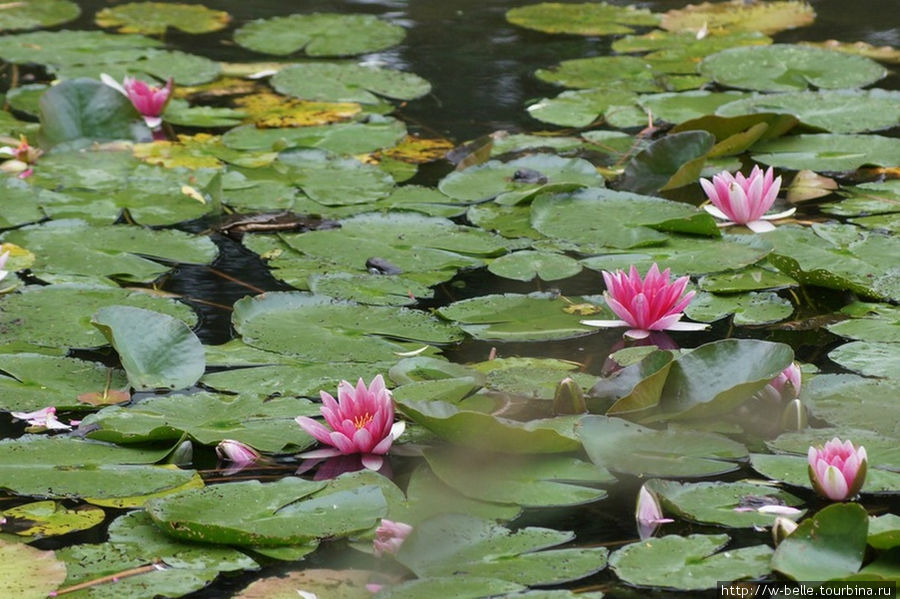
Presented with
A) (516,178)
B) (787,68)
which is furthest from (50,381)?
(787,68)

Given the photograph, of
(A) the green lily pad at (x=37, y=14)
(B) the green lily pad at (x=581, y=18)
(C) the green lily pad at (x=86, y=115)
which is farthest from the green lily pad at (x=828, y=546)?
(A) the green lily pad at (x=37, y=14)

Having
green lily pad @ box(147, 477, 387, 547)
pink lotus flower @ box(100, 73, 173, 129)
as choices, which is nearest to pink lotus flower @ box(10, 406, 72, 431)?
green lily pad @ box(147, 477, 387, 547)

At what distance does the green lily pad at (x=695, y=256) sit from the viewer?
289 cm

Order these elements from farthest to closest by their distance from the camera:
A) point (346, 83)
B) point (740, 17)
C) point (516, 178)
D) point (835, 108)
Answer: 1. point (740, 17)
2. point (346, 83)
3. point (835, 108)
4. point (516, 178)

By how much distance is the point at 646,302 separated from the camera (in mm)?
2521

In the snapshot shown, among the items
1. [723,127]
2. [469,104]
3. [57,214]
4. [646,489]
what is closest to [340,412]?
[646,489]

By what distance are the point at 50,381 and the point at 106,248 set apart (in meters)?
0.76

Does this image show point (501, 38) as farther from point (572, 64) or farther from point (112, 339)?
point (112, 339)

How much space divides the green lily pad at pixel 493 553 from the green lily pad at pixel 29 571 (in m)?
0.51

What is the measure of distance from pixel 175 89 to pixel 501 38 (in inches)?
58.2

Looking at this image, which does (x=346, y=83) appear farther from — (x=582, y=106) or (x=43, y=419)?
(x=43, y=419)

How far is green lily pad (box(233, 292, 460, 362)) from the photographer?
2551 millimetres

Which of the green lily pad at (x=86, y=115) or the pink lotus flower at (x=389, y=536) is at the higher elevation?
the green lily pad at (x=86, y=115)

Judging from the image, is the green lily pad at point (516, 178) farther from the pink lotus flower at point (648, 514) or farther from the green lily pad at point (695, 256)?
the pink lotus flower at point (648, 514)
